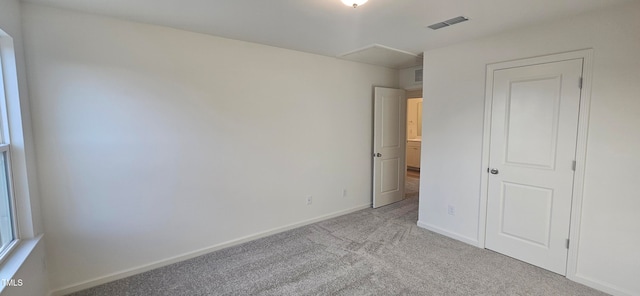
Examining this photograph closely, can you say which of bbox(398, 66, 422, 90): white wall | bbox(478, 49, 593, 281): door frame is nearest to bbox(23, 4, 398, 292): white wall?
bbox(398, 66, 422, 90): white wall

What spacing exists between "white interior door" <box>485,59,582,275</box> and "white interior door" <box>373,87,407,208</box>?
5.75 feet

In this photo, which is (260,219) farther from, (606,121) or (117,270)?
(606,121)

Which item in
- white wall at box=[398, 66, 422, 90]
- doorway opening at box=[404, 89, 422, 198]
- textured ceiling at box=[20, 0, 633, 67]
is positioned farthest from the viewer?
doorway opening at box=[404, 89, 422, 198]

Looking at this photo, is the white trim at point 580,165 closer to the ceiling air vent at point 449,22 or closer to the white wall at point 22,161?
the ceiling air vent at point 449,22

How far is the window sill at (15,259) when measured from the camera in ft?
5.20

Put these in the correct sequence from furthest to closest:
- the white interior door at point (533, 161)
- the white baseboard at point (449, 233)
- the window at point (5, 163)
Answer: the white baseboard at point (449, 233) < the white interior door at point (533, 161) < the window at point (5, 163)

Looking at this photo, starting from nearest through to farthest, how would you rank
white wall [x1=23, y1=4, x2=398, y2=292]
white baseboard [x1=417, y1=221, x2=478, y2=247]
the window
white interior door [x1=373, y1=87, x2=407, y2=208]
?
the window, white wall [x1=23, y1=4, x2=398, y2=292], white baseboard [x1=417, y1=221, x2=478, y2=247], white interior door [x1=373, y1=87, x2=407, y2=208]

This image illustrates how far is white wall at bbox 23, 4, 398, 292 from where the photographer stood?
2.29m

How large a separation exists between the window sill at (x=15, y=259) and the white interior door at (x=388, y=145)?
3917 millimetres

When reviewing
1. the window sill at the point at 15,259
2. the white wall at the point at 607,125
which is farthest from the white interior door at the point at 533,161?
the window sill at the point at 15,259

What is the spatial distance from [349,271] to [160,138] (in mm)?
2219

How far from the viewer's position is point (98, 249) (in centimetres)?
249

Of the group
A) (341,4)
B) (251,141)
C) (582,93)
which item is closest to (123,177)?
(251,141)

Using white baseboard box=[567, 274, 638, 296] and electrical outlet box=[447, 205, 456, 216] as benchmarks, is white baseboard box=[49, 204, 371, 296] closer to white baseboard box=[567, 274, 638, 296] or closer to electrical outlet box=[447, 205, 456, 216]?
electrical outlet box=[447, 205, 456, 216]
